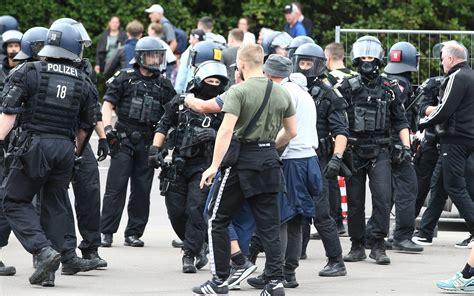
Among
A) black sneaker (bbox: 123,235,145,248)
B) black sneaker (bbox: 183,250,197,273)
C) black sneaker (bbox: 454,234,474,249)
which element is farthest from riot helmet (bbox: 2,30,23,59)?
black sneaker (bbox: 454,234,474,249)

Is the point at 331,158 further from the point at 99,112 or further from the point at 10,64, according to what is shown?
the point at 10,64

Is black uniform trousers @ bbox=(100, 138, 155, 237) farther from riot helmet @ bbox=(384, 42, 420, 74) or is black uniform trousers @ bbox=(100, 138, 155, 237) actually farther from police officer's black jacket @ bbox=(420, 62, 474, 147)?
police officer's black jacket @ bbox=(420, 62, 474, 147)

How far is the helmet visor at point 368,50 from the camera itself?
12305 millimetres

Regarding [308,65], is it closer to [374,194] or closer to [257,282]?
[374,194]

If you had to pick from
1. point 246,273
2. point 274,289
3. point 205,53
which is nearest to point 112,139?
point 205,53

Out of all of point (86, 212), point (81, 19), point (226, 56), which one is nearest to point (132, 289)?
point (86, 212)

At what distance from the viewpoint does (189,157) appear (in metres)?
11.6

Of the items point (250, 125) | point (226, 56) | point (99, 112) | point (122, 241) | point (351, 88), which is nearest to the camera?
point (250, 125)

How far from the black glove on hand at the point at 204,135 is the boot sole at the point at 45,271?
68.7 inches

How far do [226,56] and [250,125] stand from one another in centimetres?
693

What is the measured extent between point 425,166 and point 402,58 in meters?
1.16

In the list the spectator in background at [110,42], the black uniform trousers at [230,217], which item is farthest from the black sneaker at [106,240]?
the spectator in background at [110,42]

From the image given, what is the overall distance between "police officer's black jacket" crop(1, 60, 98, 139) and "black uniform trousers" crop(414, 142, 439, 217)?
4.18 m

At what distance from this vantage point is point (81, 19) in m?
24.8
